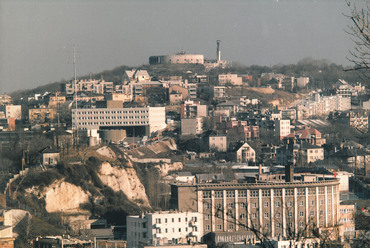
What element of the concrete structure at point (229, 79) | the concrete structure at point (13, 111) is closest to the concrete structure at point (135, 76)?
the concrete structure at point (229, 79)

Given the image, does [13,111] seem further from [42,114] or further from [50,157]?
[50,157]

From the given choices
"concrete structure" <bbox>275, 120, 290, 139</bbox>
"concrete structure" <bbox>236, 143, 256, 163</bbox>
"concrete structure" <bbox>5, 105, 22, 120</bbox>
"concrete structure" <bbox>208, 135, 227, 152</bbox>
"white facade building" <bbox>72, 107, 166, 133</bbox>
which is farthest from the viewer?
"concrete structure" <bbox>275, 120, 290, 139</bbox>

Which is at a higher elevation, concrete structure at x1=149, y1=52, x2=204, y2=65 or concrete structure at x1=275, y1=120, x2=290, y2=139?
concrete structure at x1=149, y1=52, x2=204, y2=65

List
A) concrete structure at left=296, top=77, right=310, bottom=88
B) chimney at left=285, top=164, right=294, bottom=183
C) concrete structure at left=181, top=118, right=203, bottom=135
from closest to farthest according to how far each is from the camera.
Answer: chimney at left=285, top=164, right=294, bottom=183, concrete structure at left=181, top=118, right=203, bottom=135, concrete structure at left=296, top=77, right=310, bottom=88

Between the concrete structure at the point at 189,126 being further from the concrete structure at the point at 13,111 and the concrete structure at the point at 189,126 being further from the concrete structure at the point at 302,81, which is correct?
the concrete structure at the point at 302,81

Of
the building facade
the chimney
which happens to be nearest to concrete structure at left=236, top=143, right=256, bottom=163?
the chimney

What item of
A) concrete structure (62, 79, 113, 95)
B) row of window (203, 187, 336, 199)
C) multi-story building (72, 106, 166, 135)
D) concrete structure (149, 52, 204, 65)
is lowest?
row of window (203, 187, 336, 199)

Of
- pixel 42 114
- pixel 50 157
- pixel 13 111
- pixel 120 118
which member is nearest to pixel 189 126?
pixel 120 118

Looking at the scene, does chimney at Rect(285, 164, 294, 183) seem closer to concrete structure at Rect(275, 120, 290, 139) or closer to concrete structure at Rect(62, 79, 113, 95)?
concrete structure at Rect(275, 120, 290, 139)
